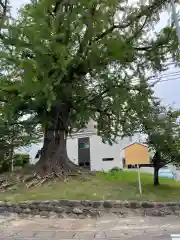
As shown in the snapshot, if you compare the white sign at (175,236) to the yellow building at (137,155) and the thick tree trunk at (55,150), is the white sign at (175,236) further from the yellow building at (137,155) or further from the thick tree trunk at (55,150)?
the thick tree trunk at (55,150)

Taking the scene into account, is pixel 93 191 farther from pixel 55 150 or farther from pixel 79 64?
→ pixel 79 64

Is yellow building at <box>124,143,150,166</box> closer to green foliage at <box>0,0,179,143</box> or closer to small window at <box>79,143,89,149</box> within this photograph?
green foliage at <box>0,0,179,143</box>

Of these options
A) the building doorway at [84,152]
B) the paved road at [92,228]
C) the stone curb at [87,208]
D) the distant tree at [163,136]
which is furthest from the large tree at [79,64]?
the building doorway at [84,152]

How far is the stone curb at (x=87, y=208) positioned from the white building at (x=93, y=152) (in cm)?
2031

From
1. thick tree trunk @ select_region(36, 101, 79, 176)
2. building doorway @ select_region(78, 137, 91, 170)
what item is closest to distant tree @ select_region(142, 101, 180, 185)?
thick tree trunk @ select_region(36, 101, 79, 176)

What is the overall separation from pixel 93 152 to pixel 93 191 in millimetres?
20905

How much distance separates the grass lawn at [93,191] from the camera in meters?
10.9

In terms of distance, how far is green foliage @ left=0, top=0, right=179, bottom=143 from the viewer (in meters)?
11.5

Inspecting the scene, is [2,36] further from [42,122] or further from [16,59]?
[42,122]

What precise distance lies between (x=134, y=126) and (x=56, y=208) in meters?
5.90

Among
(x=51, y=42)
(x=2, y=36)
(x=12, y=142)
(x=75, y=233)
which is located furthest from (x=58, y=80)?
(x=12, y=142)

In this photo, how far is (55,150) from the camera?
561 inches

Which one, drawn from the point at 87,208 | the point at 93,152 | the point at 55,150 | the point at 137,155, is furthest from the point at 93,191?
Result: the point at 93,152

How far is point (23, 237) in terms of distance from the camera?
278 inches
